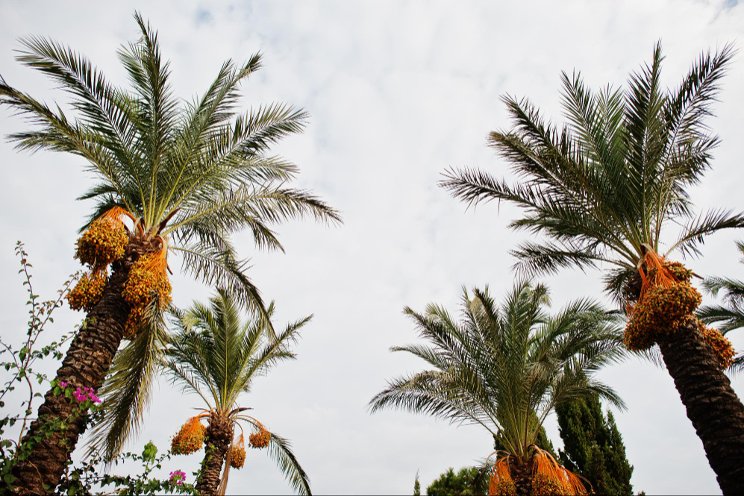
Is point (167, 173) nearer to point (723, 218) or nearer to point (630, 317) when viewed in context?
point (630, 317)

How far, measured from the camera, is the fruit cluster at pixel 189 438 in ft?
37.4

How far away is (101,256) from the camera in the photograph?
6.15 metres

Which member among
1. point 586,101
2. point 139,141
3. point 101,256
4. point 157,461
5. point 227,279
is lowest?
point 157,461

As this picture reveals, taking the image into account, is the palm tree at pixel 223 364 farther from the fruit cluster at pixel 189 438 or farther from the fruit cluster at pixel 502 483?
the fruit cluster at pixel 502 483

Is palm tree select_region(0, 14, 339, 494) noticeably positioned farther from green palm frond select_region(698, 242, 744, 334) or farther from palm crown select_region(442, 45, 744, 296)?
green palm frond select_region(698, 242, 744, 334)

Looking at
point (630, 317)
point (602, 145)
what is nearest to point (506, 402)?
point (630, 317)

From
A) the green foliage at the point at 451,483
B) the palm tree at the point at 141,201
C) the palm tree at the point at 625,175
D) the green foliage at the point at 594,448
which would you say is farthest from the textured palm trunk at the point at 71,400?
the green foliage at the point at 451,483

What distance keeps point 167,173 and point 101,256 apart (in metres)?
1.82

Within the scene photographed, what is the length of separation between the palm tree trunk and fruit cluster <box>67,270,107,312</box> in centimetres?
772

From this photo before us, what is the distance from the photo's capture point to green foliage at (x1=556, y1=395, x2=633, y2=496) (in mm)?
13664

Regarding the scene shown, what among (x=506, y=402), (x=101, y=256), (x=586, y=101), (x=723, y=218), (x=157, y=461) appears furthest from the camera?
(x=506, y=402)

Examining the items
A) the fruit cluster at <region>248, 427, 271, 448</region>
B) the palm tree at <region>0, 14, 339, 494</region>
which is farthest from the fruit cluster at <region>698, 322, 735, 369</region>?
the fruit cluster at <region>248, 427, 271, 448</region>

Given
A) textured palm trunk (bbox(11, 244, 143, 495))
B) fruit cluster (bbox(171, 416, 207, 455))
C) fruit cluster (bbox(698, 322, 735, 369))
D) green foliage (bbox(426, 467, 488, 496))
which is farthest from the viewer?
green foliage (bbox(426, 467, 488, 496))

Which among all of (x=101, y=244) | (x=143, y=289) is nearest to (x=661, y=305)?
(x=143, y=289)
